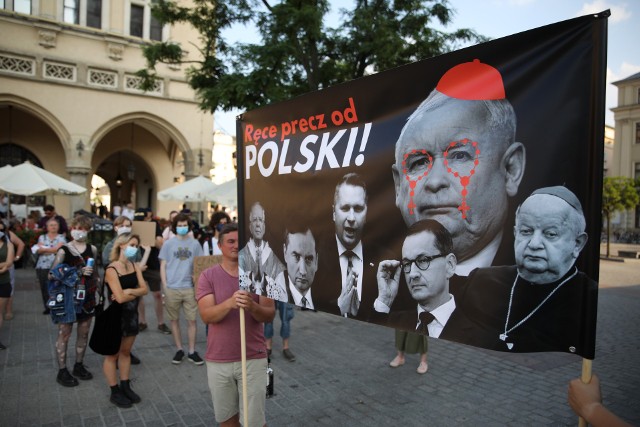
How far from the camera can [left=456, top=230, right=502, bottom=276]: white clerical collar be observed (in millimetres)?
1743

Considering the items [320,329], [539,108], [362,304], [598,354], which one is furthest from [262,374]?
[598,354]

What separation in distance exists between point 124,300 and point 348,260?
3370 millimetres

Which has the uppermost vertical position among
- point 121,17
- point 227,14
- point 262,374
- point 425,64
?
point 121,17

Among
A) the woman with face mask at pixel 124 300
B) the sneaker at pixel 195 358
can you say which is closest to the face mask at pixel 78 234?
the woman with face mask at pixel 124 300

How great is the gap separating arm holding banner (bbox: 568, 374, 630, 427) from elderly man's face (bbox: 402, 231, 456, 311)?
61cm

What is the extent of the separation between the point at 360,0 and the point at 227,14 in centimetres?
321

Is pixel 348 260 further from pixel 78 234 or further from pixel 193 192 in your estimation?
pixel 193 192

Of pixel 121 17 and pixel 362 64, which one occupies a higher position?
pixel 121 17

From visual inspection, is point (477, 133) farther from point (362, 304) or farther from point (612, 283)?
point (612, 283)

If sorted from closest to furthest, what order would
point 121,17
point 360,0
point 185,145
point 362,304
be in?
point 362,304 → point 360,0 → point 121,17 → point 185,145

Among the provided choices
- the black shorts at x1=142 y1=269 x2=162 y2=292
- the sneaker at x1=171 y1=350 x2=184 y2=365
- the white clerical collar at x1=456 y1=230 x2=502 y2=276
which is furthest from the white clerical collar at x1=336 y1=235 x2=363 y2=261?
the black shorts at x1=142 y1=269 x2=162 y2=292

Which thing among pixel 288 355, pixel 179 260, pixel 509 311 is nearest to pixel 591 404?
pixel 509 311

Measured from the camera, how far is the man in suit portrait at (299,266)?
2541 mm

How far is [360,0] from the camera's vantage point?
33.8 ft
